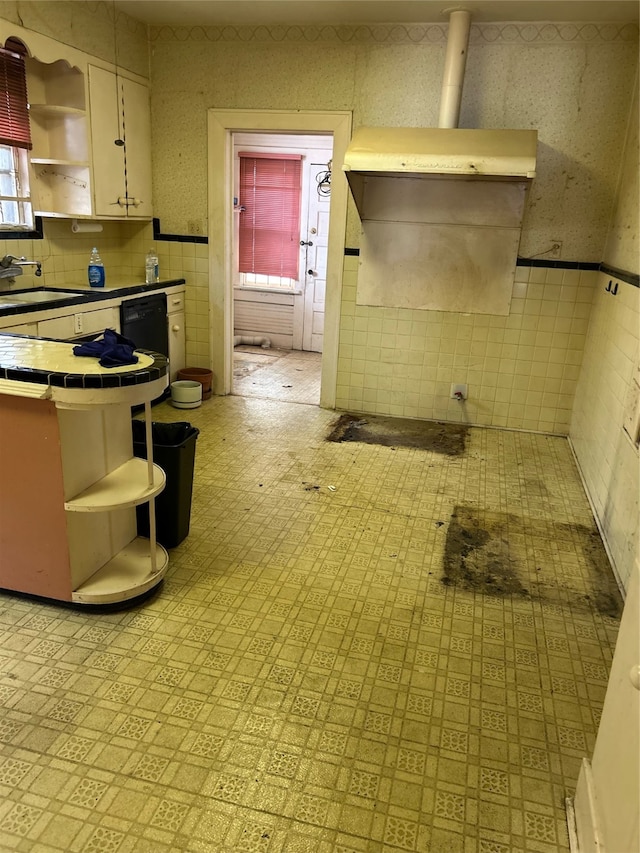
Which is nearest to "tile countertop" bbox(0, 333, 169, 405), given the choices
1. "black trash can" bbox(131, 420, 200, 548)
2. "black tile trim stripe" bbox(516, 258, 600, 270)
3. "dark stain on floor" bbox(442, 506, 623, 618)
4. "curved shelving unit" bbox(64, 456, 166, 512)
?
"curved shelving unit" bbox(64, 456, 166, 512)

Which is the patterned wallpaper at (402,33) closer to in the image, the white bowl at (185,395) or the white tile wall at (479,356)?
the white tile wall at (479,356)

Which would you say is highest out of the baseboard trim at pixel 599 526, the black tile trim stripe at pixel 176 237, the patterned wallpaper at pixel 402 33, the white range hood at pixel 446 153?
the patterned wallpaper at pixel 402 33

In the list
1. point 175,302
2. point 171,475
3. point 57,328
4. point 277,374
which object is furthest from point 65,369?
point 277,374

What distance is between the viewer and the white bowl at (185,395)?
15.3 ft

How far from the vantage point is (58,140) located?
4.02m

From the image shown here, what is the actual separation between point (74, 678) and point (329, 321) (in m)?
3.28

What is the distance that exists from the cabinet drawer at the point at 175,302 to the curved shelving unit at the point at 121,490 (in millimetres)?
2505

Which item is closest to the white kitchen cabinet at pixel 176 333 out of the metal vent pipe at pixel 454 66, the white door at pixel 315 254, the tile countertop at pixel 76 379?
the white door at pixel 315 254

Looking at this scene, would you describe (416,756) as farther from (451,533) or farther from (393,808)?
(451,533)

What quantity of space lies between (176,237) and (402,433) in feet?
7.92

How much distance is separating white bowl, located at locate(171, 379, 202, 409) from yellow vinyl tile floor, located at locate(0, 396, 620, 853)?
160cm

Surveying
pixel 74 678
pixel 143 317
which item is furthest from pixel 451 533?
pixel 143 317

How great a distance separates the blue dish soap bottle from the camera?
4.09 meters

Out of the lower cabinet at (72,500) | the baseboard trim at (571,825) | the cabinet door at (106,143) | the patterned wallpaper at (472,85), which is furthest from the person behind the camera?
the cabinet door at (106,143)
